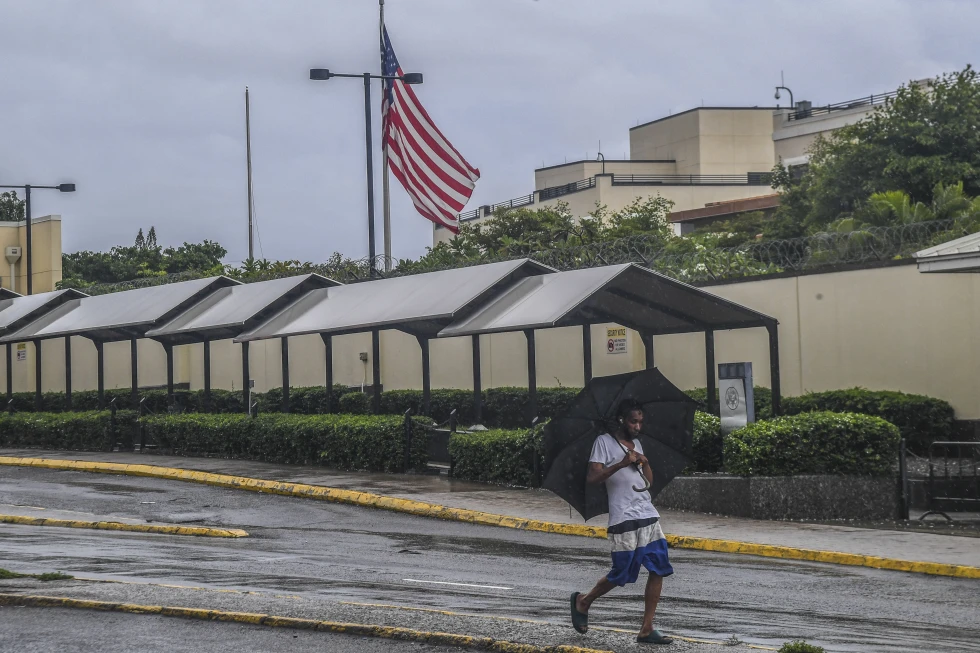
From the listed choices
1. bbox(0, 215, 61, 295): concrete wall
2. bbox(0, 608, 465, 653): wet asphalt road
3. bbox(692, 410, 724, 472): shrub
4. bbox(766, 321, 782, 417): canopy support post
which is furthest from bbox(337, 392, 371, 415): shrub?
bbox(0, 215, 61, 295): concrete wall

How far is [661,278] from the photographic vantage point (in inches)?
768

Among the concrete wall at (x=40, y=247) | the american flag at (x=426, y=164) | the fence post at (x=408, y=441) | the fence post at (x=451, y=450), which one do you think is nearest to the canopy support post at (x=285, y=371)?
the american flag at (x=426, y=164)

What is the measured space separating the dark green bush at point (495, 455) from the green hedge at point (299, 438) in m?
1.33

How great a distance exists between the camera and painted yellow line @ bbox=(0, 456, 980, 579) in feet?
42.5

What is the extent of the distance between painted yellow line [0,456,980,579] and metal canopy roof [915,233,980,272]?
14.8 feet

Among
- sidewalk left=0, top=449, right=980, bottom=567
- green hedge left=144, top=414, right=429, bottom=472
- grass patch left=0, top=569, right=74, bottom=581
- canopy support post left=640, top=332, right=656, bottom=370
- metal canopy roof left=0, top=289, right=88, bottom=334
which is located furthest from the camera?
metal canopy roof left=0, top=289, right=88, bottom=334

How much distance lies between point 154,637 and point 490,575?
390 centimetres

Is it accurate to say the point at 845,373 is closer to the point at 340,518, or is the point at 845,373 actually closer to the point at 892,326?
the point at 892,326

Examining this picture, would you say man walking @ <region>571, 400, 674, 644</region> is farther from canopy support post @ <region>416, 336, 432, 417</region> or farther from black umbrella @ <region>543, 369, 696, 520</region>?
canopy support post @ <region>416, 336, 432, 417</region>

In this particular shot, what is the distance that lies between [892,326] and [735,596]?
39.8 ft

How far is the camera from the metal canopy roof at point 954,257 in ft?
52.3

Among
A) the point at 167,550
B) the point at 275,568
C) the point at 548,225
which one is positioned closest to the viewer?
the point at 275,568

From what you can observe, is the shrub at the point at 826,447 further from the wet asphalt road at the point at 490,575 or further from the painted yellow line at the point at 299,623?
the painted yellow line at the point at 299,623

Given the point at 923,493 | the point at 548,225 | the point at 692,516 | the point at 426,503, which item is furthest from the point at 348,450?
the point at 548,225
